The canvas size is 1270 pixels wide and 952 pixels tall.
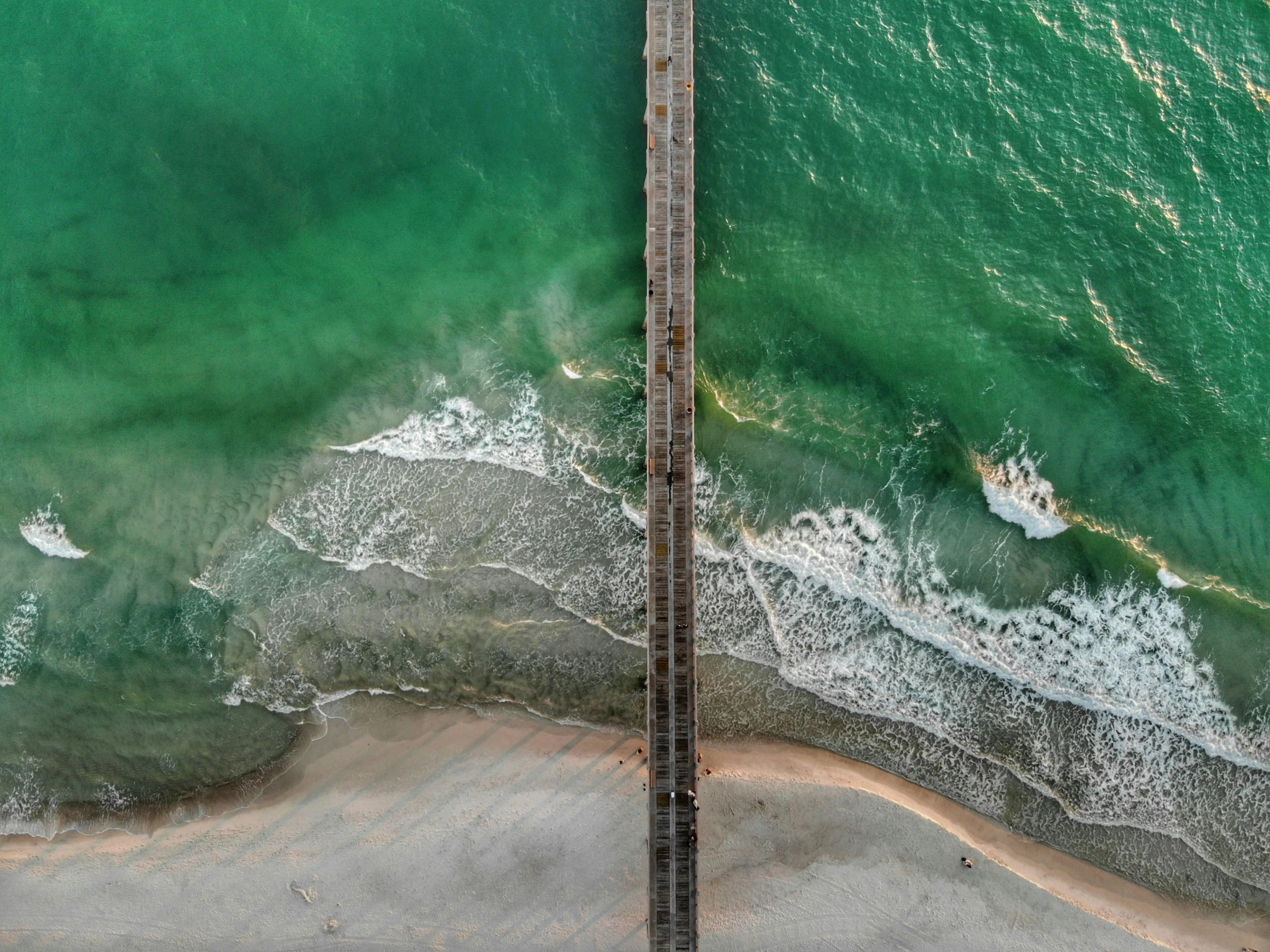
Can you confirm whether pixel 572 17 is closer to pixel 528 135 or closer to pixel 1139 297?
pixel 528 135

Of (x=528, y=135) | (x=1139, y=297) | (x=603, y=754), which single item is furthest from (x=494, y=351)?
(x=1139, y=297)

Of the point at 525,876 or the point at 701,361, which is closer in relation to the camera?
the point at 525,876

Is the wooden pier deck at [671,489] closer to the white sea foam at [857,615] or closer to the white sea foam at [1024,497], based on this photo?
the white sea foam at [857,615]

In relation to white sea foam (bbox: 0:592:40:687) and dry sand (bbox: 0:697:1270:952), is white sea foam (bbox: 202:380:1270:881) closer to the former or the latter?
dry sand (bbox: 0:697:1270:952)

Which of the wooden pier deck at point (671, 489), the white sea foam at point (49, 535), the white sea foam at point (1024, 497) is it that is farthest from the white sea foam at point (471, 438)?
the white sea foam at point (1024, 497)

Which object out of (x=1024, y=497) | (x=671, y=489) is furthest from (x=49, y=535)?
(x=1024, y=497)

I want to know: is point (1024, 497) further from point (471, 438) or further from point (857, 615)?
point (471, 438)
